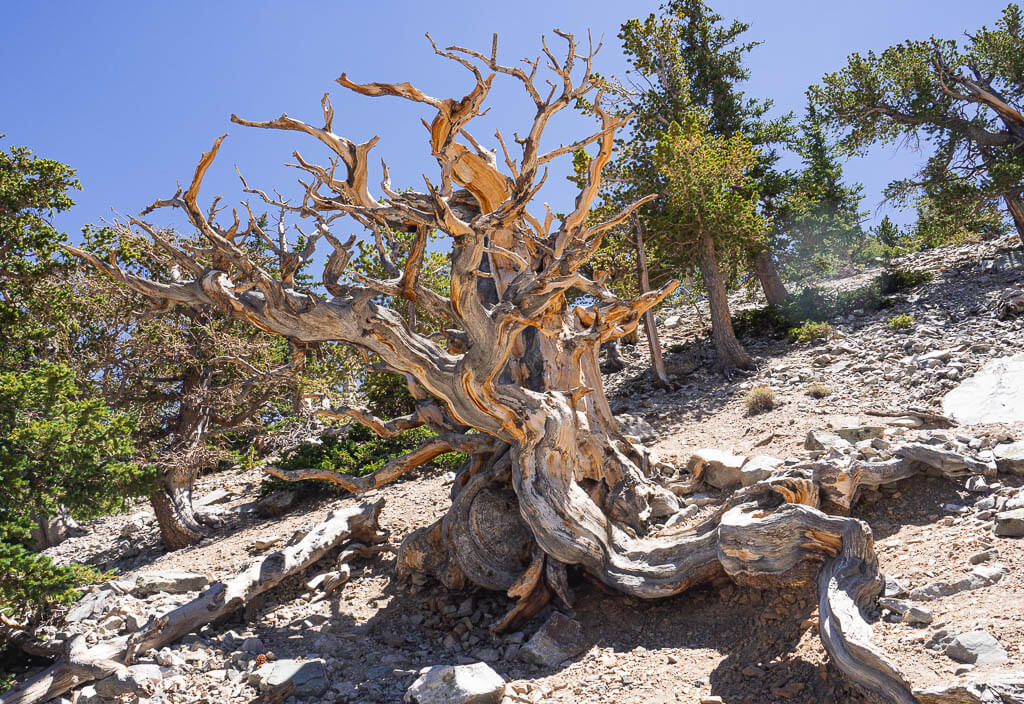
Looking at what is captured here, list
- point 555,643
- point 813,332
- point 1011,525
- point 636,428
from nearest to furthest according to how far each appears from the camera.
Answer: point 1011,525
point 555,643
point 636,428
point 813,332

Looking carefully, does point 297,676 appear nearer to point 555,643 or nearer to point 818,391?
point 555,643

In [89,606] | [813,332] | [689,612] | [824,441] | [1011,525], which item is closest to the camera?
[1011,525]

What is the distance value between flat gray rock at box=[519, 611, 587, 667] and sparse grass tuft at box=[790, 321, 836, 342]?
45.3ft

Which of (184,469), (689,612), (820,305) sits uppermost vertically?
(184,469)

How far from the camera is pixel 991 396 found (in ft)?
29.7

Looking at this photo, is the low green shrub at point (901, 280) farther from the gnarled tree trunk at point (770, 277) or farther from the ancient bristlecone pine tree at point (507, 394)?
the ancient bristlecone pine tree at point (507, 394)

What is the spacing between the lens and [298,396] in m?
12.4

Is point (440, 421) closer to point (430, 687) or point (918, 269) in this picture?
point (430, 687)

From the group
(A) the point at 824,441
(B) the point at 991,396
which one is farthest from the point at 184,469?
(B) the point at 991,396

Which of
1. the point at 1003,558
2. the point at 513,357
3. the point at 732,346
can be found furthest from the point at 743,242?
the point at 1003,558

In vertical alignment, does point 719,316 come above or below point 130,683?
above

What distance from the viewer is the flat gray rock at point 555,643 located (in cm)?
548

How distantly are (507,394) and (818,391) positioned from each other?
8.34 metres

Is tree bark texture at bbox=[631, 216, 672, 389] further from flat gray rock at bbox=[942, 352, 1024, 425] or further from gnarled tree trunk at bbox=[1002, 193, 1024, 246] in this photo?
gnarled tree trunk at bbox=[1002, 193, 1024, 246]
